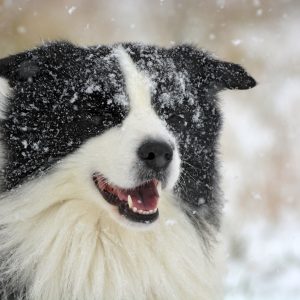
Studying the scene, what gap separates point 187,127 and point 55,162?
2.85 ft

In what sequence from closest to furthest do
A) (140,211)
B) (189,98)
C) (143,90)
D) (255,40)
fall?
1. (140,211)
2. (143,90)
3. (189,98)
4. (255,40)

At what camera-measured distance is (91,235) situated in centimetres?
368

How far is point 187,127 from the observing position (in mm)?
3998

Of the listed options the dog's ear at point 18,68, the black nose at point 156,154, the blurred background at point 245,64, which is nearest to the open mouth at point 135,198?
the black nose at point 156,154

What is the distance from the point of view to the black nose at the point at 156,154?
11.2 feet

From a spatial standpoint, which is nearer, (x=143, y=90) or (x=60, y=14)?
(x=143, y=90)

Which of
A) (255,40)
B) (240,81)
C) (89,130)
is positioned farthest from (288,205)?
(89,130)

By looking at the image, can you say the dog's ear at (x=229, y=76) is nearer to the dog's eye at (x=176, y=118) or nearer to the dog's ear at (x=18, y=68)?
the dog's eye at (x=176, y=118)

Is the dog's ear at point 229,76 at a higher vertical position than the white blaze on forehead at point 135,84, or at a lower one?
higher

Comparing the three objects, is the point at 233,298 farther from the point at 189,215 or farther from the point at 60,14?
the point at 60,14

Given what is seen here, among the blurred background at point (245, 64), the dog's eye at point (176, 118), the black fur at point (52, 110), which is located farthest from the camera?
the blurred background at point (245, 64)

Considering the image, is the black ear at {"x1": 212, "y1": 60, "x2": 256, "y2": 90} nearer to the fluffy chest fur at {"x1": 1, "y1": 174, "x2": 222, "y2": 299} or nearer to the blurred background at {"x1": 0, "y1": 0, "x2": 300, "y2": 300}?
the fluffy chest fur at {"x1": 1, "y1": 174, "x2": 222, "y2": 299}

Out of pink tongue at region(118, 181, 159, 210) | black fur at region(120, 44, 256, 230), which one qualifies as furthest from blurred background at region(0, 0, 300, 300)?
pink tongue at region(118, 181, 159, 210)

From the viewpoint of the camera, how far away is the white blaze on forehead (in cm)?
373
